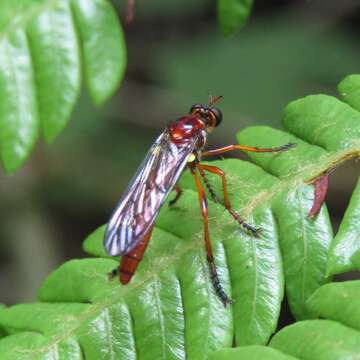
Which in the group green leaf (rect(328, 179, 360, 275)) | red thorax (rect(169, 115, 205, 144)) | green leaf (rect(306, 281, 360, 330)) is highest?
red thorax (rect(169, 115, 205, 144))

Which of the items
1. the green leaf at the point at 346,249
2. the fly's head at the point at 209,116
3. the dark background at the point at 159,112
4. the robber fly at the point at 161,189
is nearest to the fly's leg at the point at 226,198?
the robber fly at the point at 161,189

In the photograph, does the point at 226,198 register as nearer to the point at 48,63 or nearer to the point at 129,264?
the point at 129,264

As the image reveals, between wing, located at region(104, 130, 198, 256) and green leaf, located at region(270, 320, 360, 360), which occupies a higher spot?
wing, located at region(104, 130, 198, 256)

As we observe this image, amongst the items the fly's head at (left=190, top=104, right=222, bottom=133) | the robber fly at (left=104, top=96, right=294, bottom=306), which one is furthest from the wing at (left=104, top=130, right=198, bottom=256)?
the fly's head at (left=190, top=104, right=222, bottom=133)

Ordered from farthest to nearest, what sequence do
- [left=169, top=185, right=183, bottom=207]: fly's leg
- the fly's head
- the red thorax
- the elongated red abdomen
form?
the fly's head < the red thorax < [left=169, top=185, right=183, bottom=207]: fly's leg < the elongated red abdomen

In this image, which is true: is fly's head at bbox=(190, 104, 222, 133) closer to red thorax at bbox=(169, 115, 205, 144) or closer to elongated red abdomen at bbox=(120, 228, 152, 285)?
red thorax at bbox=(169, 115, 205, 144)

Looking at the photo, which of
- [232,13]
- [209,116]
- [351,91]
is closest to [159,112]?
[209,116]

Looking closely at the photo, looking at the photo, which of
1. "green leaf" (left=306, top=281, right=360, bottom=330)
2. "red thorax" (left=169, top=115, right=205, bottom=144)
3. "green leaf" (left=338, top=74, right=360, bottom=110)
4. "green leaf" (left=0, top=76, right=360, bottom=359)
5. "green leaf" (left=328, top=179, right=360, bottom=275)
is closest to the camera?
"green leaf" (left=306, top=281, right=360, bottom=330)
